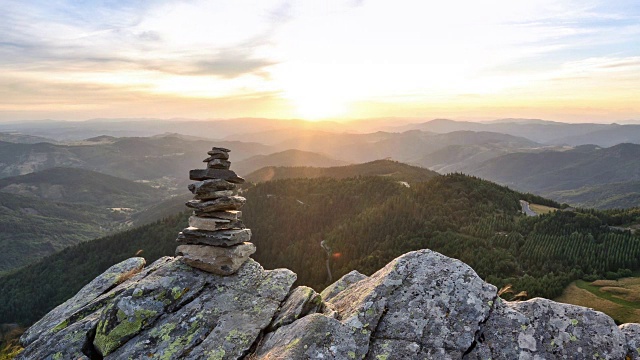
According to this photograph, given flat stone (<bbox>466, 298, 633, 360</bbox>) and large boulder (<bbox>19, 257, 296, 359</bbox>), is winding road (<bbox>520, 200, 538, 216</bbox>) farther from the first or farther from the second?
large boulder (<bbox>19, 257, 296, 359</bbox>)

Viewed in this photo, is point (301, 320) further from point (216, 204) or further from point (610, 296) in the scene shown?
point (610, 296)

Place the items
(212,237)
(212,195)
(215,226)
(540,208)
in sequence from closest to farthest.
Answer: (212,237) → (215,226) → (212,195) → (540,208)

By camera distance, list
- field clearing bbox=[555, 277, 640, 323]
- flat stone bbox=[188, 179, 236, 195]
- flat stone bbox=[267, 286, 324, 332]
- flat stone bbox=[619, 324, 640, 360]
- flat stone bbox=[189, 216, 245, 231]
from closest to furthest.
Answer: flat stone bbox=[619, 324, 640, 360] < flat stone bbox=[267, 286, 324, 332] < flat stone bbox=[189, 216, 245, 231] < flat stone bbox=[188, 179, 236, 195] < field clearing bbox=[555, 277, 640, 323]

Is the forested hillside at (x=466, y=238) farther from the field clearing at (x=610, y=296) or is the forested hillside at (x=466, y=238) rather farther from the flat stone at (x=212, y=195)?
the flat stone at (x=212, y=195)

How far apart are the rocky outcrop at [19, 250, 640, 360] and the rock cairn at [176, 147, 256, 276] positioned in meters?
0.94

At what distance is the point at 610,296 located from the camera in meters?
57.8

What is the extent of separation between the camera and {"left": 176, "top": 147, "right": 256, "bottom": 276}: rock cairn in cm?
2045

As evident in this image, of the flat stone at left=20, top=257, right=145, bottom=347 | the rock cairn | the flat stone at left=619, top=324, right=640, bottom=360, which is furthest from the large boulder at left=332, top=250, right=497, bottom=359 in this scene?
the flat stone at left=20, top=257, right=145, bottom=347

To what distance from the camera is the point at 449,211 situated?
148m

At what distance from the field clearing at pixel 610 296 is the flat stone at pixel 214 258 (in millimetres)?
53093

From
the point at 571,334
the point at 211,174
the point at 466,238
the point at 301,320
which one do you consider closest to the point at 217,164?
the point at 211,174

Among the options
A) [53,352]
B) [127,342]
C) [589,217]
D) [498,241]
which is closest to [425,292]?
[127,342]

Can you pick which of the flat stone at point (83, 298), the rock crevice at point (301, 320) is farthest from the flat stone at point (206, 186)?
the flat stone at point (83, 298)

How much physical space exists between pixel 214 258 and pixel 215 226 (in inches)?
102
